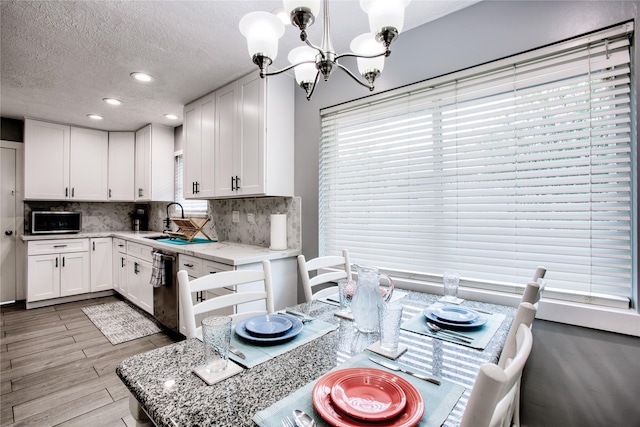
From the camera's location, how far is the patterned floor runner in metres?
2.93

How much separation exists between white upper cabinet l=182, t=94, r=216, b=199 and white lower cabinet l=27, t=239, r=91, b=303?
2.07 m

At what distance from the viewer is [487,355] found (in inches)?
37.5

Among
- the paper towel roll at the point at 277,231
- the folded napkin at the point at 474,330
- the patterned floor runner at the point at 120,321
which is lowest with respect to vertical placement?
the patterned floor runner at the point at 120,321

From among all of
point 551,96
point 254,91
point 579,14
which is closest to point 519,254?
point 551,96

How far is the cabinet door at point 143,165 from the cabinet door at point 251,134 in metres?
2.25

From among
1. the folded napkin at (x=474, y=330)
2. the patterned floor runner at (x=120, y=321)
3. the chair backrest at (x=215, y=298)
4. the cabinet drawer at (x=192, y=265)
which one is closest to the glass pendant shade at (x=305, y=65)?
the chair backrest at (x=215, y=298)

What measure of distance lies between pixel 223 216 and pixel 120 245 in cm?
176

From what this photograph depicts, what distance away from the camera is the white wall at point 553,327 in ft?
4.26

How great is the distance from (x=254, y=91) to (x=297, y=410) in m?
2.44

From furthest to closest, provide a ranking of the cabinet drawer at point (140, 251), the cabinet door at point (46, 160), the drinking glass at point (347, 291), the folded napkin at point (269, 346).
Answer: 1. the cabinet door at point (46, 160)
2. the cabinet drawer at point (140, 251)
3. the drinking glass at point (347, 291)
4. the folded napkin at point (269, 346)

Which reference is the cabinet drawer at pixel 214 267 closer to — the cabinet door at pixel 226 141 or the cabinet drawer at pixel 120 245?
the cabinet door at pixel 226 141

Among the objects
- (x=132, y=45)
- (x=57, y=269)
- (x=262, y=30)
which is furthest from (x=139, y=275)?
(x=262, y=30)

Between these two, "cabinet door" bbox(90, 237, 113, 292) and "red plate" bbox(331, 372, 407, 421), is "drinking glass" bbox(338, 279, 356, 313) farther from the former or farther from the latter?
"cabinet door" bbox(90, 237, 113, 292)

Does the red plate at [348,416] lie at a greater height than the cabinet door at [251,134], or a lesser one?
lesser
